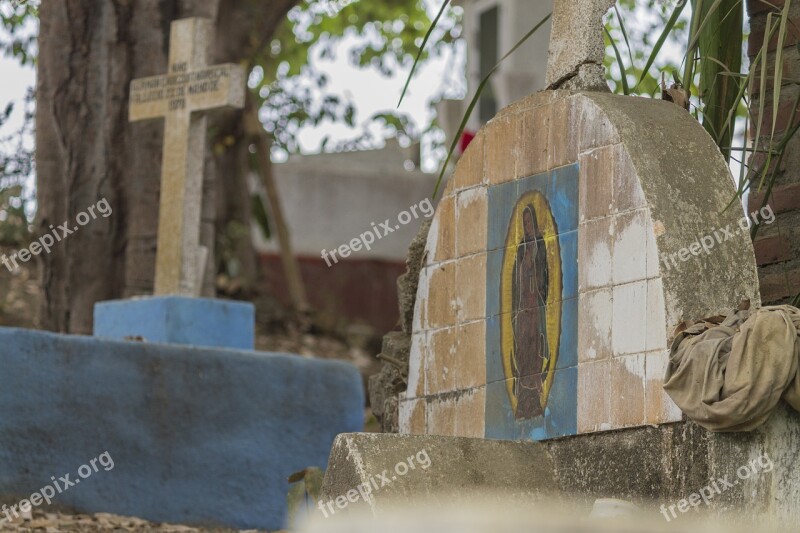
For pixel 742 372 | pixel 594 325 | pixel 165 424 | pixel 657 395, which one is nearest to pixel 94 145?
pixel 165 424

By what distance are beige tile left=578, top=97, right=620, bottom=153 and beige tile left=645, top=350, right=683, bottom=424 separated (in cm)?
83

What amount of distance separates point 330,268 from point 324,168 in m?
2.24

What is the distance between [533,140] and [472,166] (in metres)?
0.41

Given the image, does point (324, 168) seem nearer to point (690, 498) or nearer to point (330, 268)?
point (330, 268)

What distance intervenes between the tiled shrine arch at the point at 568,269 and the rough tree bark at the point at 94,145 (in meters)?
3.92

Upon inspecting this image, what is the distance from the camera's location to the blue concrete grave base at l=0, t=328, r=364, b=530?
7121 mm

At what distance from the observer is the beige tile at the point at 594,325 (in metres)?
5.09

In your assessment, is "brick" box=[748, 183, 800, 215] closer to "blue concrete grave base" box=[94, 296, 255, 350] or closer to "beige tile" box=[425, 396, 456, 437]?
"beige tile" box=[425, 396, 456, 437]

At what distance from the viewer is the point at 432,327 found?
19.6 feet

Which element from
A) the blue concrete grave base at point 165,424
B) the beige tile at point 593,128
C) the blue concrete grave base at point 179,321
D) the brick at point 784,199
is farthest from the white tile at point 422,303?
the blue concrete grave base at point 179,321

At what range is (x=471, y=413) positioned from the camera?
224 inches

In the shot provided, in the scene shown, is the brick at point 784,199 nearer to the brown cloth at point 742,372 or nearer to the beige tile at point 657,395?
the beige tile at point 657,395

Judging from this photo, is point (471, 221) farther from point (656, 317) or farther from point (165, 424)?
point (165, 424)

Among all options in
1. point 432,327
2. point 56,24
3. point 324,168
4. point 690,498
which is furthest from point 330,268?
point 690,498
